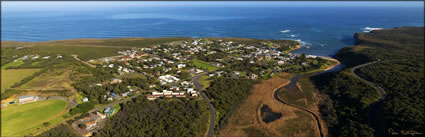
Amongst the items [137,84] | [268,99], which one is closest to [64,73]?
[137,84]

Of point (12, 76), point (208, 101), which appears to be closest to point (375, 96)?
point (208, 101)

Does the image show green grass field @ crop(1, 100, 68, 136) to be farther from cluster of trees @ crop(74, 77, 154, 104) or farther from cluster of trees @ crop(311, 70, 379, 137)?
cluster of trees @ crop(311, 70, 379, 137)

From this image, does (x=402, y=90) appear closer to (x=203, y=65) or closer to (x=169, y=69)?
(x=203, y=65)

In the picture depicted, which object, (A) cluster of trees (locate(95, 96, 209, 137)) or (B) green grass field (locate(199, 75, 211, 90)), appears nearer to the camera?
(A) cluster of trees (locate(95, 96, 209, 137))

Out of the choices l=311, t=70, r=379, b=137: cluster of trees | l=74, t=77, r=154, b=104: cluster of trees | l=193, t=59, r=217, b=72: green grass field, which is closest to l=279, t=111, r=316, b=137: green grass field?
l=311, t=70, r=379, b=137: cluster of trees

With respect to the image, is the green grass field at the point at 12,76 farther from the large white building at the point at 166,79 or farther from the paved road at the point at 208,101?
the paved road at the point at 208,101

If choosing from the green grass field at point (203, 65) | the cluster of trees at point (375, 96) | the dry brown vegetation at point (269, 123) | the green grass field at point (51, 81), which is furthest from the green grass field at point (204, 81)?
the green grass field at point (51, 81)
